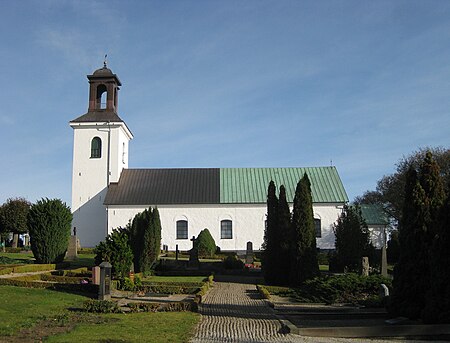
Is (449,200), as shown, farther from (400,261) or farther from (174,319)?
(174,319)

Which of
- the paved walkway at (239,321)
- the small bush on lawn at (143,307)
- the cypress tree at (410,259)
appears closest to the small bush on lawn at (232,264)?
the paved walkway at (239,321)

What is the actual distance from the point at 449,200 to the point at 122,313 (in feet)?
27.0

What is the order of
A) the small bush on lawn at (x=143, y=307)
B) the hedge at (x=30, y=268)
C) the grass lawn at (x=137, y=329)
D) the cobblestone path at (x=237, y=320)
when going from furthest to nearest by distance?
the hedge at (x=30, y=268) → the small bush on lawn at (x=143, y=307) → the cobblestone path at (x=237, y=320) → the grass lawn at (x=137, y=329)

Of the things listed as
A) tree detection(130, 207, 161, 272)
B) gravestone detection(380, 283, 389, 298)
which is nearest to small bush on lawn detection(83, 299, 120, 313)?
gravestone detection(380, 283, 389, 298)

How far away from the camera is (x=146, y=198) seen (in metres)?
40.1

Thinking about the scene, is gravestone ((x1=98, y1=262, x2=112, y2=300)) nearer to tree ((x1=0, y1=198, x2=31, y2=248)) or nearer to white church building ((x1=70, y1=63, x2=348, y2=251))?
white church building ((x1=70, y1=63, x2=348, y2=251))

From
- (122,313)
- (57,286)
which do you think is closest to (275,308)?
(122,313)

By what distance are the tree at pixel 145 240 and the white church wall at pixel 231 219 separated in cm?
1389

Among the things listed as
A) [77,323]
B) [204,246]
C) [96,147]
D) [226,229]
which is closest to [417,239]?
[77,323]

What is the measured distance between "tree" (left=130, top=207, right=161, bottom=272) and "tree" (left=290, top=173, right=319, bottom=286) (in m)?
8.02

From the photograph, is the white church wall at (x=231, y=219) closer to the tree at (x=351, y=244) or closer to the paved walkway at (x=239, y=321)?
the tree at (x=351, y=244)

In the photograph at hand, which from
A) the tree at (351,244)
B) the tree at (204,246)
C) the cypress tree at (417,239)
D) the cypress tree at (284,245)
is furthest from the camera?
the tree at (204,246)

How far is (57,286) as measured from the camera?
15930 mm

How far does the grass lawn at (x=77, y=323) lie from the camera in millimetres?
8695
